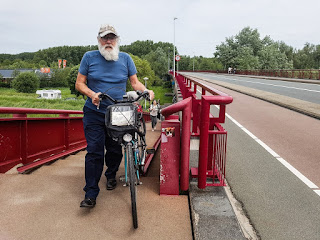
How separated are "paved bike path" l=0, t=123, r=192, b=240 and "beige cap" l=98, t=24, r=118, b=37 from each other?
1.90 meters

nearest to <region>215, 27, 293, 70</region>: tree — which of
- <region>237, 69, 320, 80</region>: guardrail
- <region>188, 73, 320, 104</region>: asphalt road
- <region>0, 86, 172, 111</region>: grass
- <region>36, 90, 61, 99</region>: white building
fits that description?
<region>0, 86, 172, 111</region>: grass

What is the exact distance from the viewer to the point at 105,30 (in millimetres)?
3514

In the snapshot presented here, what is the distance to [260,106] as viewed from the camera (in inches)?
555

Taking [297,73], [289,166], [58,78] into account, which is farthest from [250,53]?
[289,166]

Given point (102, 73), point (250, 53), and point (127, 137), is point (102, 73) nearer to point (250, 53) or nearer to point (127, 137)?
point (127, 137)

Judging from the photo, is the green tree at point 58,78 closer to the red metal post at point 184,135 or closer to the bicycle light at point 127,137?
the red metal post at point 184,135

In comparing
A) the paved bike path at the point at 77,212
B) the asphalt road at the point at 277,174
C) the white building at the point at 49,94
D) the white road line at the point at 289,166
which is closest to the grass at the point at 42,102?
the white building at the point at 49,94

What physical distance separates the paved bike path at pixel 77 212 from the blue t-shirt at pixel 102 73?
1.11m

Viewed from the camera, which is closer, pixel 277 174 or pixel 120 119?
pixel 120 119

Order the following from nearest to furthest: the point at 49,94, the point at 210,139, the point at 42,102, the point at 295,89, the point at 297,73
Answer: the point at 210,139, the point at 295,89, the point at 297,73, the point at 42,102, the point at 49,94

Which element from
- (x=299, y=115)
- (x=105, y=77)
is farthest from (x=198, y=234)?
(x=299, y=115)

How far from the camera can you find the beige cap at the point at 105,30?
11.4ft

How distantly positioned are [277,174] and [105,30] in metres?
3.48

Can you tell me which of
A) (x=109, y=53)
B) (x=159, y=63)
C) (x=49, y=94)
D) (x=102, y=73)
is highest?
(x=159, y=63)
